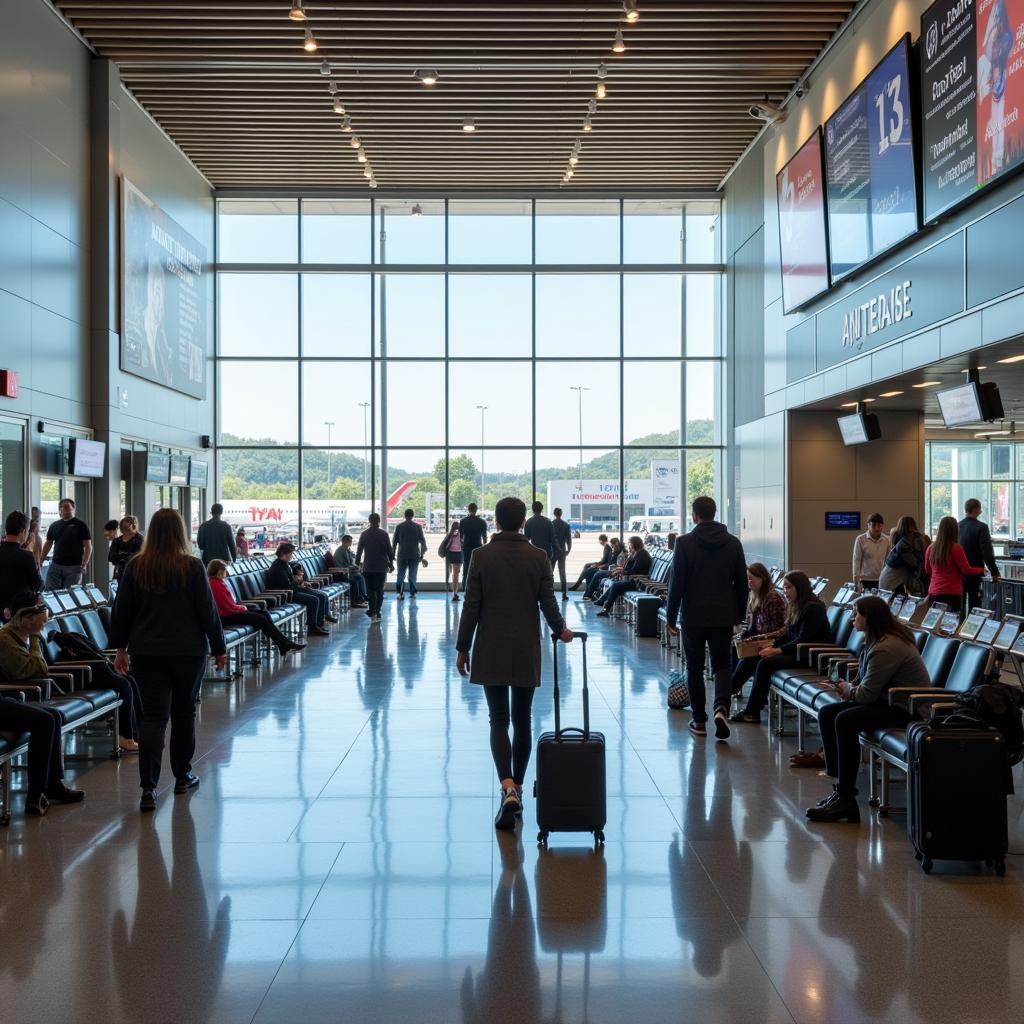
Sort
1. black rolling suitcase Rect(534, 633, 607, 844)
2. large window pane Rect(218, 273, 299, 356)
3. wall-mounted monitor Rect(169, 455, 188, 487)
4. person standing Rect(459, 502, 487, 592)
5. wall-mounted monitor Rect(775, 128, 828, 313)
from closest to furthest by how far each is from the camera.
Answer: black rolling suitcase Rect(534, 633, 607, 844)
wall-mounted monitor Rect(775, 128, 828, 313)
person standing Rect(459, 502, 487, 592)
wall-mounted monitor Rect(169, 455, 188, 487)
large window pane Rect(218, 273, 299, 356)

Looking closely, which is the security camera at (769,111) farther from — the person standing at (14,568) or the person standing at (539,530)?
the person standing at (14,568)

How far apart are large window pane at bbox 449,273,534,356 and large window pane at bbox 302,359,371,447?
2.05 m

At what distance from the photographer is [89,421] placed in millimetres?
14812

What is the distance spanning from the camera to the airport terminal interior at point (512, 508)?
13.4 ft

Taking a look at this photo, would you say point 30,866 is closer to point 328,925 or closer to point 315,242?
point 328,925

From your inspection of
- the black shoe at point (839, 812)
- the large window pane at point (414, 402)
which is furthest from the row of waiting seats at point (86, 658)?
the large window pane at point (414, 402)

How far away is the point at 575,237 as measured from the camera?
22266 mm

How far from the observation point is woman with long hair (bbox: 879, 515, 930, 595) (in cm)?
1163

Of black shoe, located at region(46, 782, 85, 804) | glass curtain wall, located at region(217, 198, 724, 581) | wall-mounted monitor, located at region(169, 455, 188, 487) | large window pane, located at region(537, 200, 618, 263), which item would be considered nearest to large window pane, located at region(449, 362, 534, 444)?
glass curtain wall, located at region(217, 198, 724, 581)

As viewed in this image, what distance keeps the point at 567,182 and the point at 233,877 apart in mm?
18960

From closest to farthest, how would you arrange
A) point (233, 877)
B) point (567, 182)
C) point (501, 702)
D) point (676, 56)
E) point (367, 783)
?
point (233, 877) → point (501, 702) → point (367, 783) → point (676, 56) → point (567, 182)

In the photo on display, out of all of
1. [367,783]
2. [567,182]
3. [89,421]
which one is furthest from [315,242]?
[367,783]

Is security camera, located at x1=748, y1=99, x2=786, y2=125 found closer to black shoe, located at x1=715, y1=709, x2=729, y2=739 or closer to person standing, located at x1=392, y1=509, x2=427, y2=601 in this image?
person standing, located at x1=392, y1=509, x2=427, y2=601

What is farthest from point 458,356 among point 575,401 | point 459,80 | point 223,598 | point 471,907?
point 471,907
